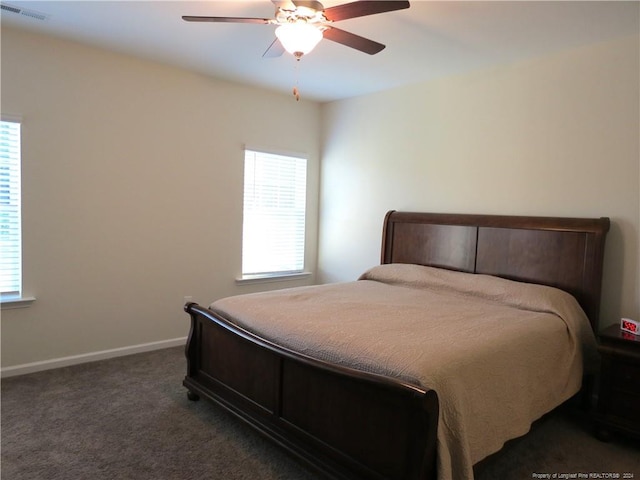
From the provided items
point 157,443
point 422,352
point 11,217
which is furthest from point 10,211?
point 422,352

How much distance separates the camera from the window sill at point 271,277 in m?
4.54

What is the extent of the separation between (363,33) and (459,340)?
6.95 ft

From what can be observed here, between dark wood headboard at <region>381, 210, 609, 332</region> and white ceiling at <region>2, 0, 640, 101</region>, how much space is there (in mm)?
1257

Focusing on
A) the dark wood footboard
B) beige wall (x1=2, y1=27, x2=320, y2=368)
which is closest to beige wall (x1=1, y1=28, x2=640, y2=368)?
beige wall (x1=2, y1=27, x2=320, y2=368)

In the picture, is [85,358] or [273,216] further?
[273,216]

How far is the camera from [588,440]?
8.60 ft

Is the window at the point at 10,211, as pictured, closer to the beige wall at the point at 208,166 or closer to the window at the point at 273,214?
the beige wall at the point at 208,166

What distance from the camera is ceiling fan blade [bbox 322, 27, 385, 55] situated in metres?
2.33

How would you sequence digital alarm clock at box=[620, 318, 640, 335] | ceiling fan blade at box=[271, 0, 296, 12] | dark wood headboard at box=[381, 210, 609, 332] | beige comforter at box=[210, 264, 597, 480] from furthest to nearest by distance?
1. dark wood headboard at box=[381, 210, 609, 332]
2. digital alarm clock at box=[620, 318, 640, 335]
3. ceiling fan blade at box=[271, 0, 296, 12]
4. beige comforter at box=[210, 264, 597, 480]

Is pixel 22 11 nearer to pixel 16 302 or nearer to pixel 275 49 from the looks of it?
pixel 275 49

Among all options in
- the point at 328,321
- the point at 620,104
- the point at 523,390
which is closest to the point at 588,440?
the point at 523,390

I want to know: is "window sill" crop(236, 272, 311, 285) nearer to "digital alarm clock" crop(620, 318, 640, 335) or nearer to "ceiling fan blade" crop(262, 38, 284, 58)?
"ceiling fan blade" crop(262, 38, 284, 58)

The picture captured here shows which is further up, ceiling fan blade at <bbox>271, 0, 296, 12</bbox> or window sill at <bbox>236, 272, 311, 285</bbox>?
ceiling fan blade at <bbox>271, 0, 296, 12</bbox>

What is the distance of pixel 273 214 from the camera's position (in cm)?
475
